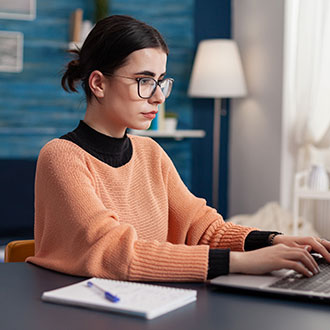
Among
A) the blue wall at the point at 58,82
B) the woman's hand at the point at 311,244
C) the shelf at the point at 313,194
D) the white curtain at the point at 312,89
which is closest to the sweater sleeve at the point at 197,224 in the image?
the woman's hand at the point at 311,244

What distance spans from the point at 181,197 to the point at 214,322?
2.30 feet

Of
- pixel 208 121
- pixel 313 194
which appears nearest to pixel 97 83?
pixel 313 194

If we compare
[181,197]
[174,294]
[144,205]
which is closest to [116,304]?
[174,294]

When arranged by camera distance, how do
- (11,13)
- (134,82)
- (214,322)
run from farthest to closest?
1. (11,13)
2. (134,82)
3. (214,322)

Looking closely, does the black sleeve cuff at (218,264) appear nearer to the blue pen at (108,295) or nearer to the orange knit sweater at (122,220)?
the orange knit sweater at (122,220)

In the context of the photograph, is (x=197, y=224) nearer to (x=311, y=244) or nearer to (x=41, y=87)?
(x=311, y=244)

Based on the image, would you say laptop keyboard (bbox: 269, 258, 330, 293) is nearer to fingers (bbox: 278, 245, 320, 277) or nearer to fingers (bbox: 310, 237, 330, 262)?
fingers (bbox: 278, 245, 320, 277)

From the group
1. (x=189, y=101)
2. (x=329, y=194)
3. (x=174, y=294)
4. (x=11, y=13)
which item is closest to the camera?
(x=174, y=294)

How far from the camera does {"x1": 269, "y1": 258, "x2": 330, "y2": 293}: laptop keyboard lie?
106 centimetres

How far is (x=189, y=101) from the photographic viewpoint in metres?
4.96

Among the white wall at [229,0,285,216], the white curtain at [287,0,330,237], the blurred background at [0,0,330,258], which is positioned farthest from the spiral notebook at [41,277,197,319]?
the white wall at [229,0,285,216]

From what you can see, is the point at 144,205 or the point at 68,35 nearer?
the point at 144,205

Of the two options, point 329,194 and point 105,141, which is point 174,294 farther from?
point 329,194

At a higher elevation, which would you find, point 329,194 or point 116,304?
point 116,304
